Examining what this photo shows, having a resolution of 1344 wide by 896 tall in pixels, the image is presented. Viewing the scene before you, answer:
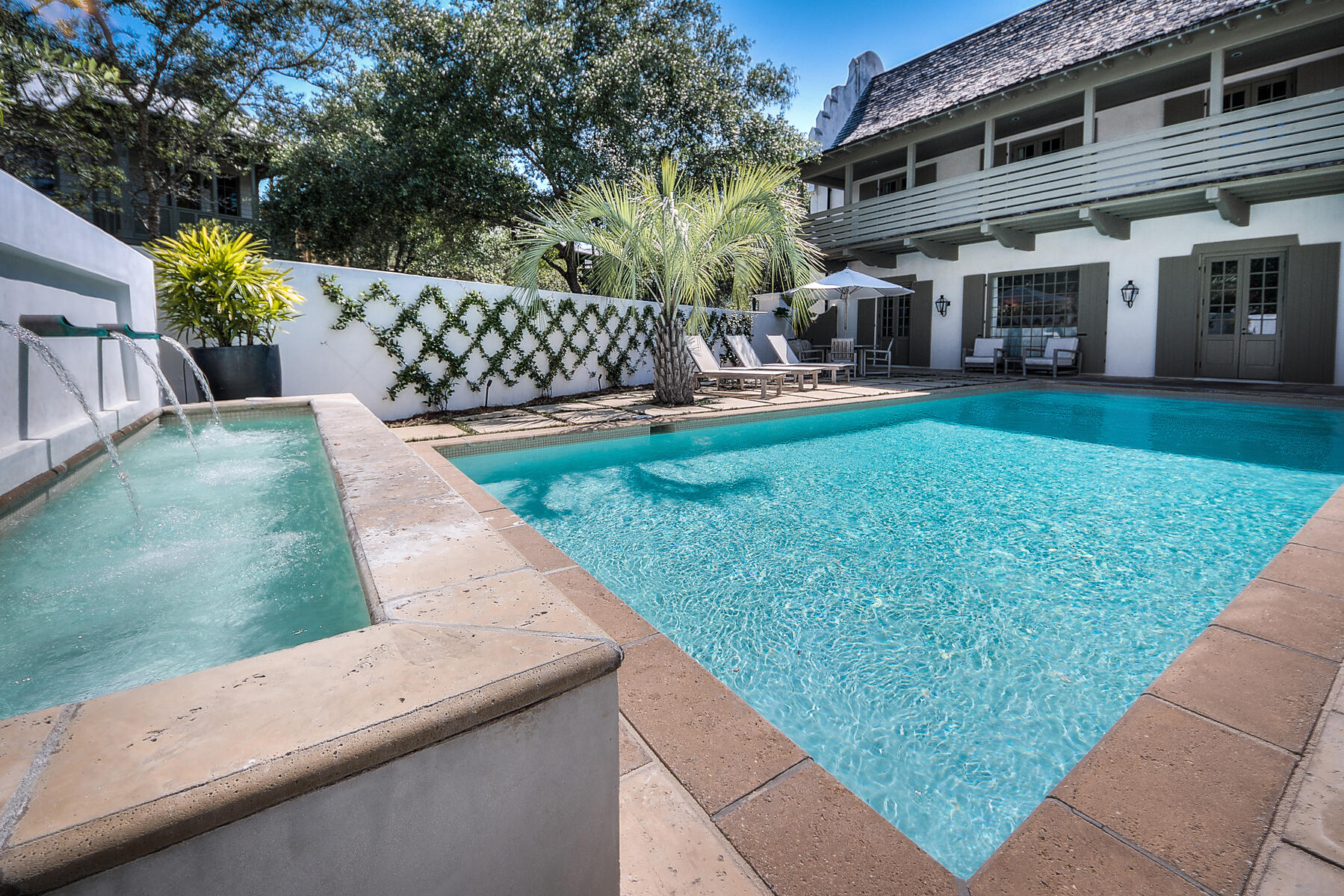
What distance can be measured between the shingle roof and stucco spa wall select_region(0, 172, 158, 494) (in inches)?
499

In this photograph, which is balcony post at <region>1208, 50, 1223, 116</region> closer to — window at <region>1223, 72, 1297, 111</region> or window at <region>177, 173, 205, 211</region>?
window at <region>1223, 72, 1297, 111</region>

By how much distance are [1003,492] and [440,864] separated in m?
4.45

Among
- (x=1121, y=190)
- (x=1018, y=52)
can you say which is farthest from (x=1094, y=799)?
(x=1018, y=52)

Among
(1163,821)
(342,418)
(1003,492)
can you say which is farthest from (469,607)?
(1003,492)

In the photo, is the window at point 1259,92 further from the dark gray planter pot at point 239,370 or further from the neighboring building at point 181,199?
Result: the neighboring building at point 181,199

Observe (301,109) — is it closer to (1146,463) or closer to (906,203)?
(906,203)

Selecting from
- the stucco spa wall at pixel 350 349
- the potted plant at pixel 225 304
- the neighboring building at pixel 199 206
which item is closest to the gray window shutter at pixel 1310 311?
the stucco spa wall at pixel 350 349

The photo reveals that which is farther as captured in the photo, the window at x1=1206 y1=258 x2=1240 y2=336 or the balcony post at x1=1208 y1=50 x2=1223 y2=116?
the window at x1=1206 y1=258 x2=1240 y2=336

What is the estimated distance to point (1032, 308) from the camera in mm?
12688

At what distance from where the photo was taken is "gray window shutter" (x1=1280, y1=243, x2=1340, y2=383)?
361 inches

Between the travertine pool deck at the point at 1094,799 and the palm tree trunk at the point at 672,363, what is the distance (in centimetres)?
601

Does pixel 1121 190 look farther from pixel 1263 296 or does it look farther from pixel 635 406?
pixel 635 406

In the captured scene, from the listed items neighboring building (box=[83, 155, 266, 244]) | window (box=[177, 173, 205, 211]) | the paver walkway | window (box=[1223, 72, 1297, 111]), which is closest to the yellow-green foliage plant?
the paver walkway

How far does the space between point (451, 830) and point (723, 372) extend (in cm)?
836
